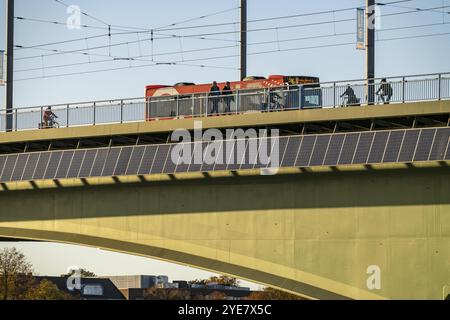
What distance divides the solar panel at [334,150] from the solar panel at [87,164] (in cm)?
1069

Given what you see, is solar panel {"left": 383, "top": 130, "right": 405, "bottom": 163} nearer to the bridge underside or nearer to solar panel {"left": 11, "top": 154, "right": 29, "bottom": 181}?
the bridge underside

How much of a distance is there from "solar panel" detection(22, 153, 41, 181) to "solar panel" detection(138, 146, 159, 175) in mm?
5762

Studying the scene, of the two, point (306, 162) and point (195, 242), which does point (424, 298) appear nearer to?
point (306, 162)

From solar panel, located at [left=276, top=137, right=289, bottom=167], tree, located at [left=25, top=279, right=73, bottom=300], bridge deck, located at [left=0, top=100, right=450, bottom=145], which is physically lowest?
tree, located at [left=25, top=279, right=73, bottom=300]

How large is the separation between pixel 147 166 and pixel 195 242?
3.56 metres

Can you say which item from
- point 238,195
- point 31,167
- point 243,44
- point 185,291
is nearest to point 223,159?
point 238,195

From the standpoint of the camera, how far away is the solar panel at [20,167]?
161 ft

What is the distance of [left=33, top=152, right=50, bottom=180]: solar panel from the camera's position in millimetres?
48312

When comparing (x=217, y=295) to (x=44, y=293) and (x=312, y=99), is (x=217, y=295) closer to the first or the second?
(x=44, y=293)

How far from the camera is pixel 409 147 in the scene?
38531 mm

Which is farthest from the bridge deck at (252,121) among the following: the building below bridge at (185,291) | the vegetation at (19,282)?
the building below bridge at (185,291)

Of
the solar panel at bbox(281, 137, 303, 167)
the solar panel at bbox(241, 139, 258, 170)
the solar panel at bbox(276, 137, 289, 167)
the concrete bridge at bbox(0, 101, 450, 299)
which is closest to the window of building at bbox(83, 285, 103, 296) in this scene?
the concrete bridge at bbox(0, 101, 450, 299)

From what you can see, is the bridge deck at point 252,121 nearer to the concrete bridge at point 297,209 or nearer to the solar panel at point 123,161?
the concrete bridge at point 297,209
